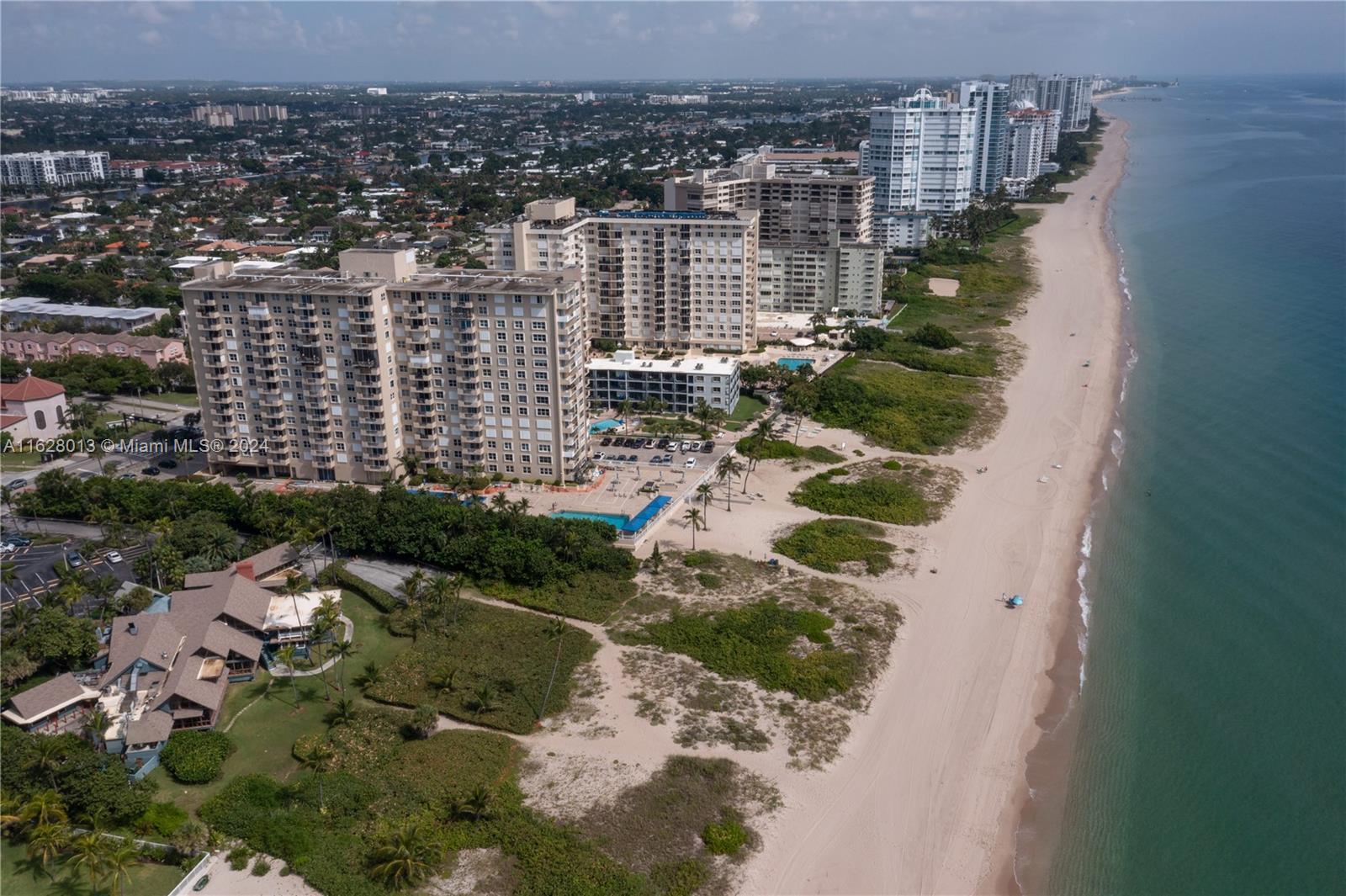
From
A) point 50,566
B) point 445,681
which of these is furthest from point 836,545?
point 50,566

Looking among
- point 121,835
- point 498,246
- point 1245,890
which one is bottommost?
point 1245,890

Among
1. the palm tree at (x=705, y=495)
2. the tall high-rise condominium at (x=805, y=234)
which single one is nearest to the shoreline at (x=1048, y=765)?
the palm tree at (x=705, y=495)

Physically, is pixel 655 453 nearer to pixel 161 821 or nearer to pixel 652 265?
pixel 652 265

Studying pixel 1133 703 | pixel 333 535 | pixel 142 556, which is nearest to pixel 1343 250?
pixel 1133 703

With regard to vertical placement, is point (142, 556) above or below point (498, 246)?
below

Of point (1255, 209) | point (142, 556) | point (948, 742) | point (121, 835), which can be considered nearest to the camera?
point (121, 835)

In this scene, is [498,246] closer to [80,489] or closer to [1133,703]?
[80,489]
